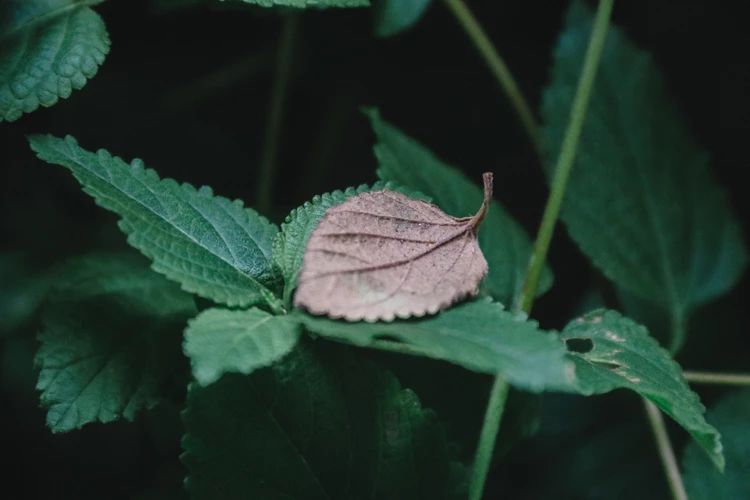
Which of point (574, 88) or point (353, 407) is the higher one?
point (574, 88)

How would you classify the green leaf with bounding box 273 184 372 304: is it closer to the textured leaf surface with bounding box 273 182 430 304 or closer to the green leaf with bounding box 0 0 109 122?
the textured leaf surface with bounding box 273 182 430 304

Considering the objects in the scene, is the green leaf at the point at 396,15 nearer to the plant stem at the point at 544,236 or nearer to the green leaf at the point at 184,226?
the plant stem at the point at 544,236

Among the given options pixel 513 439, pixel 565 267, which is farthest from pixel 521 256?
pixel 565 267

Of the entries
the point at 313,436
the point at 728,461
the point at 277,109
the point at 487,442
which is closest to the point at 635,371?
the point at 487,442

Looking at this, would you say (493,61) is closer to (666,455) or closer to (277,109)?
(277,109)

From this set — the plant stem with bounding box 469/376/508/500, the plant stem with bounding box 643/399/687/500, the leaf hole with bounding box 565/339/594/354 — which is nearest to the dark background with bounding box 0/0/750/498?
the leaf hole with bounding box 565/339/594/354

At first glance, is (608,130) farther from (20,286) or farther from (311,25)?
(20,286)

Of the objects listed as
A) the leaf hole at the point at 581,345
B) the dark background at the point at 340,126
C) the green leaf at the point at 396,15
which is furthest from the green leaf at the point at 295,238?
the dark background at the point at 340,126
